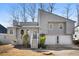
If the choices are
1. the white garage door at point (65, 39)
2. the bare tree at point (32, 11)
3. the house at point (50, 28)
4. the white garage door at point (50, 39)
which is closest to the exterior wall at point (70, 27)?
the house at point (50, 28)

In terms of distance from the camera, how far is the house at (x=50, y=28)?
9508mm

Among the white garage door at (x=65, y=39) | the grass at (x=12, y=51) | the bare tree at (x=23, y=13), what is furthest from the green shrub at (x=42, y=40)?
the bare tree at (x=23, y=13)

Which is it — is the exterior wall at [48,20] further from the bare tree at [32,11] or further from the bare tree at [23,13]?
the bare tree at [23,13]

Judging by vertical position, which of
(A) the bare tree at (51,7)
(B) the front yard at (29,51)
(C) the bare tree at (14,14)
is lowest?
(B) the front yard at (29,51)

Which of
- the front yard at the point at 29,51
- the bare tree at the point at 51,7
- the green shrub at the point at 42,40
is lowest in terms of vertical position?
the front yard at the point at 29,51

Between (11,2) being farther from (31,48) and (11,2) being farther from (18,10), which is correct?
(31,48)

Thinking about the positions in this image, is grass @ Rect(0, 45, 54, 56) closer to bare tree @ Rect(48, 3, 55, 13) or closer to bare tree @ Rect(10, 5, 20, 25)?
bare tree @ Rect(10, 5, 20, 25)

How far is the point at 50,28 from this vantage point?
9.52 meters

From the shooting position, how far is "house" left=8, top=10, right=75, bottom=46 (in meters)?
9.51

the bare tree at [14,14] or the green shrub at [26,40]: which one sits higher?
the bare tree at [14,14]

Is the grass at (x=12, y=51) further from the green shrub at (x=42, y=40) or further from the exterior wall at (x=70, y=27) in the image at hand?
the exterior wall at (x=70, y=27)

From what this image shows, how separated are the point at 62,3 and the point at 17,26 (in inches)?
38.5

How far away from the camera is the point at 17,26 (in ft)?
31.2

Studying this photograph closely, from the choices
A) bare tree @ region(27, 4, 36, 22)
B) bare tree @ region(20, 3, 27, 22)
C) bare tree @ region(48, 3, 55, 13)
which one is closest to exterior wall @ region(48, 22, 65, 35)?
bare tree @ region(48, 3, 55, 13)
